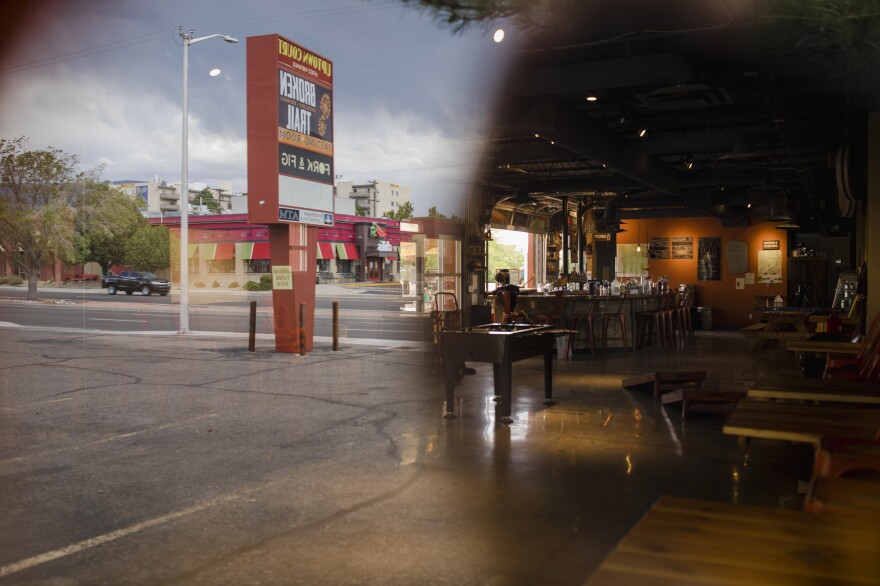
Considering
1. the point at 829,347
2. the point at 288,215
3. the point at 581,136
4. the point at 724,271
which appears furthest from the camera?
the point at 724,271

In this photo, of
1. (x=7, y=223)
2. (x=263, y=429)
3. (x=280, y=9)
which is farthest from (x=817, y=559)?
(x=7, y=223)

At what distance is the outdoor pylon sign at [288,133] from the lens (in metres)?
6.67

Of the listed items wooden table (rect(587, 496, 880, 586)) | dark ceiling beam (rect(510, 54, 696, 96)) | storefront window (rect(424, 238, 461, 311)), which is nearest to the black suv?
storefront window (rect(424, 238, 461, 311))

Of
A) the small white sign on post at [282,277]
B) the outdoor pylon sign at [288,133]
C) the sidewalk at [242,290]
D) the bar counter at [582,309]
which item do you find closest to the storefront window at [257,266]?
the small white sign on post at [282,277]

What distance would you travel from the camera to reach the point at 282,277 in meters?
8.42

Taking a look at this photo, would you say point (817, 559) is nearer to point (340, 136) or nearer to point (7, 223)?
point (7, 223)

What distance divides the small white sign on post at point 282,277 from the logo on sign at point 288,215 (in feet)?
1.74

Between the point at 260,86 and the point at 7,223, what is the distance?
241cm

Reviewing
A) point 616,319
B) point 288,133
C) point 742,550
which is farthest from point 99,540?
point 616,319

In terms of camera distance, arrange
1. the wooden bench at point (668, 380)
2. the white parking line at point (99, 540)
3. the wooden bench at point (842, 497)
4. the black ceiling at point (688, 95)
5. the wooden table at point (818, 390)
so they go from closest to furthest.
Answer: the wooden bench at point (842, 497)
the white parking line at point (99, 540)
the wooden table at point (818, 390)
the black ceiling at point (688, 95)
the wooden bench at point (668, 380)

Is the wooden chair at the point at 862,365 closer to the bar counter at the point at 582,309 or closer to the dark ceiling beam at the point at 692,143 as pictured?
the dark ceiling beam at the point at 692,143

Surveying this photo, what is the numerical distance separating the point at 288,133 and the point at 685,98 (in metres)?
4.24

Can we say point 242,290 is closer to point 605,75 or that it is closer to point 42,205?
point 42,205

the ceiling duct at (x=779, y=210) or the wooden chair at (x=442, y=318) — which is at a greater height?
the ceiling duct at (x=779, y=210)
